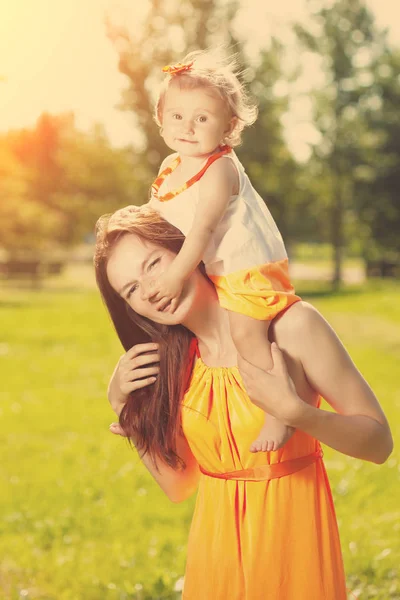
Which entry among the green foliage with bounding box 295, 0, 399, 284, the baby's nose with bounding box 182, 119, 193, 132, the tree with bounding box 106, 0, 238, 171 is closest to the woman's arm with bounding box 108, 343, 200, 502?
the baby's nose with bounding box 182, 119, 193, 132

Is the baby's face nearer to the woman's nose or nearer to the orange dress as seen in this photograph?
the woman's nose

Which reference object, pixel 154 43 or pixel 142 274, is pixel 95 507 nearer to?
pixel 142 274

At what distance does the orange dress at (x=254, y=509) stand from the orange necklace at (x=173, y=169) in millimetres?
449

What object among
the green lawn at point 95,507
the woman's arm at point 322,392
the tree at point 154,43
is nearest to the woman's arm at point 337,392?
the woman's arm at point 322,392

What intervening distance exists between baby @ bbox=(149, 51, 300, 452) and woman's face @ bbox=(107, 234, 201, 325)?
0.12ft

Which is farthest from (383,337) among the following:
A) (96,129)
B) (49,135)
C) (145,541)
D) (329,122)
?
(49,135)

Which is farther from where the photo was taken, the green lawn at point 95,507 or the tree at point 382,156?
the tree at point 382,156

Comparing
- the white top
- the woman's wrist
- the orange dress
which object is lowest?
the orange dress

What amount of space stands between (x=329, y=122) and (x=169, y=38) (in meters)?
6.50

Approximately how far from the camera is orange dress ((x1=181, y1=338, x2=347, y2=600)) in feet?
6.14

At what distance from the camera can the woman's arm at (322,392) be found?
1662 millimetres

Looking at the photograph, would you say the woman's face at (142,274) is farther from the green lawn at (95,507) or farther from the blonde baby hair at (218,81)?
the green lawn at (95,507)

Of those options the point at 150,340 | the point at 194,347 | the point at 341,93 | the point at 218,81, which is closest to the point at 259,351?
the point at 194,347

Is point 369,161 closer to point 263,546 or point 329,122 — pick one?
point 329,122
